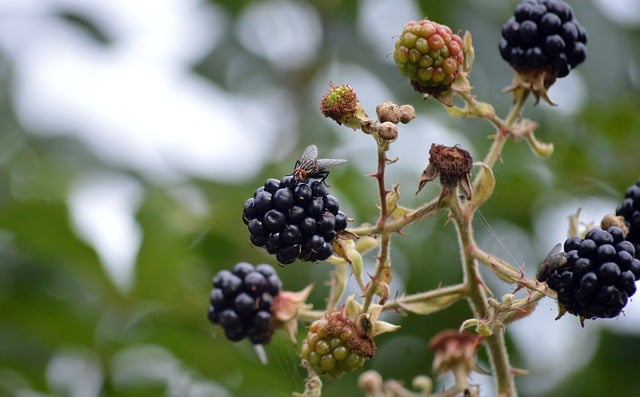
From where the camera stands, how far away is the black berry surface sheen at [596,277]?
8.00ft

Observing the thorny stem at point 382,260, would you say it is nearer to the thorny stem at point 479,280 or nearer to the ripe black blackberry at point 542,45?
A: the thorny stem at point 479,280

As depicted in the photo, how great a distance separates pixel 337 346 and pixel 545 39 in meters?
1.15

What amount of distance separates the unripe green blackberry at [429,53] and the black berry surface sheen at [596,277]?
1.99 feet

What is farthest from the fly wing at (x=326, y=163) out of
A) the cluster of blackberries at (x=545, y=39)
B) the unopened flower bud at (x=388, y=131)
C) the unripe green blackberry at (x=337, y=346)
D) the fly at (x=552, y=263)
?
the cluster of blackberries at (x=545, y=39)

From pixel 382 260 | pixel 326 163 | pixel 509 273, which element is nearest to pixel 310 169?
pixel 326 163

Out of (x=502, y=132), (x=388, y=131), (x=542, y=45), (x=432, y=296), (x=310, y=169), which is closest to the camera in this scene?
(x=388, y=131)

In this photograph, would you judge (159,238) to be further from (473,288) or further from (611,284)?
(611,284)

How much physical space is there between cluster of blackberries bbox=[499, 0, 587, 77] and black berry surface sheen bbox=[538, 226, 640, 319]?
69cm

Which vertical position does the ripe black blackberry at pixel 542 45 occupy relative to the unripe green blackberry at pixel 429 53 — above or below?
above

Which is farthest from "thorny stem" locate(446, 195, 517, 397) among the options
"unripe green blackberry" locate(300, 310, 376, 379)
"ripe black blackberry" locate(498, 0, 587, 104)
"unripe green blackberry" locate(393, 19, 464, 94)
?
"ripe black blackberry" locate(498, 0, 587, 104)

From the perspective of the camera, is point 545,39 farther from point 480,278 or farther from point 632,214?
point 480,278

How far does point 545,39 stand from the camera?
302cm

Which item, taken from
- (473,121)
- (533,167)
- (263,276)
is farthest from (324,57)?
(263,276)

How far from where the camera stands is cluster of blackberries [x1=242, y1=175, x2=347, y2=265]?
2.45 meters
